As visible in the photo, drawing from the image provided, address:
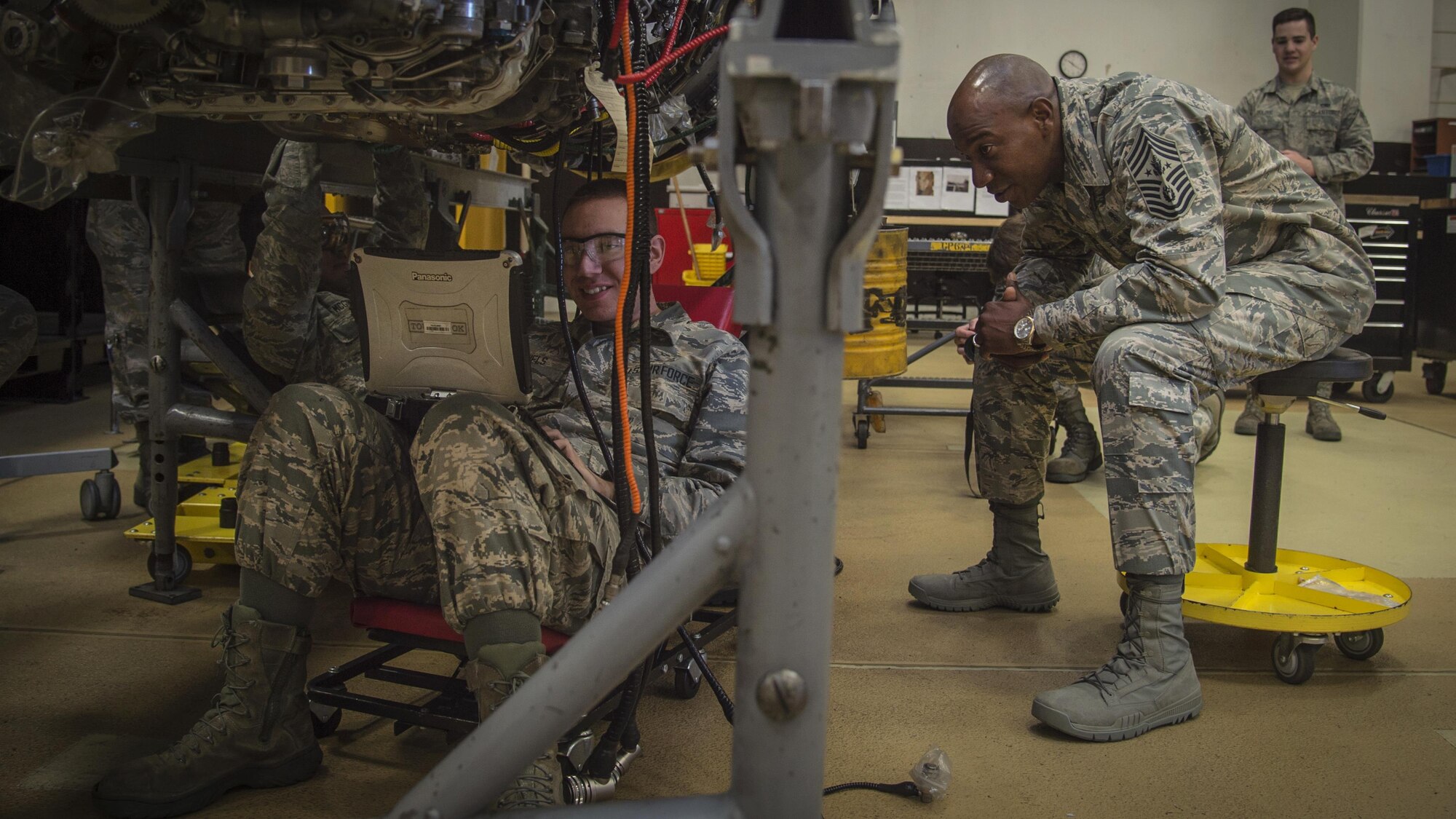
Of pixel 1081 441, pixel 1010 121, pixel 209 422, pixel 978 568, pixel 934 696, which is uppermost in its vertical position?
pixel 1010 121

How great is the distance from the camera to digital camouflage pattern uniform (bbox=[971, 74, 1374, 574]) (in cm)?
181

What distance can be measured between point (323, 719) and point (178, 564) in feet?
3.00

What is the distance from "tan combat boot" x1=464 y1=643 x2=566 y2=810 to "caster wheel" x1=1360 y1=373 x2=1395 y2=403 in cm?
518

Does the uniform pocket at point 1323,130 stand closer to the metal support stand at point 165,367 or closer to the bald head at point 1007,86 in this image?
the bald head at point 1007,86

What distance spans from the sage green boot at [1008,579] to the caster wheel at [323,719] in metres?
1.29

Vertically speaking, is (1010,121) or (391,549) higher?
(1010,121)

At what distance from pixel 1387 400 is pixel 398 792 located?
5444 mm

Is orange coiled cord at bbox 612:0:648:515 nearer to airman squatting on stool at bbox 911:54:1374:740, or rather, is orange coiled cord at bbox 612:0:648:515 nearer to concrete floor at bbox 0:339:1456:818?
concrete floor at bbox 0:339:1456:818

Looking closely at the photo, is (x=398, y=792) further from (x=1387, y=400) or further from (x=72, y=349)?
(x=1387, y=400)

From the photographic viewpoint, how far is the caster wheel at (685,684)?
187cm

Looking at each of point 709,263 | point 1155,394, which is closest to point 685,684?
point 1155,394

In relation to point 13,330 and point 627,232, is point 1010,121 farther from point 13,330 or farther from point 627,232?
point 13,330

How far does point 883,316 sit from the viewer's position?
391 cm

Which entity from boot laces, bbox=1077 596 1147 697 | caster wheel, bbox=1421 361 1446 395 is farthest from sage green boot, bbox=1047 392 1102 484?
caster wheel, bbox=1421 361 1446 395
